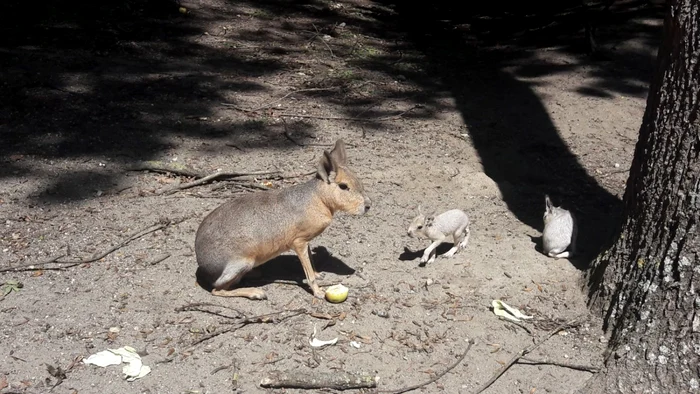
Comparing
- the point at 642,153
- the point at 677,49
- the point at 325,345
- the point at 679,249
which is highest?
the point at 677,49

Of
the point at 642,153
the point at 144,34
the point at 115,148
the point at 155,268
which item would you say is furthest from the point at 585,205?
the point at 144,34

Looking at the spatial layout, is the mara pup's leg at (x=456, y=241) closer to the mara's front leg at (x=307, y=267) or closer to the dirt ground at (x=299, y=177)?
the dirt ground at (x=299, y=177)

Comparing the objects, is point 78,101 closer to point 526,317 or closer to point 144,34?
point 144,34

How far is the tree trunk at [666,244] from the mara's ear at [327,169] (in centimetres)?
201

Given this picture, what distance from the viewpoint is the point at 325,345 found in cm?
447

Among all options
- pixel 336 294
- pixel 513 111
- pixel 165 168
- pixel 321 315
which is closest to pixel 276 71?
pixel 513 111

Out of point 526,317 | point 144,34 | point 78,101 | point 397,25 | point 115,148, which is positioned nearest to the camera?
point 526,317

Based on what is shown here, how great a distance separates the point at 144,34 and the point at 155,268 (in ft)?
21.3

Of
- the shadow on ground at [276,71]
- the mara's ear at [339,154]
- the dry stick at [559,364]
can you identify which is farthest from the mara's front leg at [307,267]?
the shadow on ground at [276,71]

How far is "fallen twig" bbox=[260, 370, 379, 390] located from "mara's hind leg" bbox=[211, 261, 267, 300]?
86 cm

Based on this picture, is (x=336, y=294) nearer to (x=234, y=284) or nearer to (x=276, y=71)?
(x=234, y=284)

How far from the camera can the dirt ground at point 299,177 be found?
444 centimetres

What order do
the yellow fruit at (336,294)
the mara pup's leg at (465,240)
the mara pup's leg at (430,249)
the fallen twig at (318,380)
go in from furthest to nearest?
the mara pup's leg at (465,240), the mara pup's leg at (430,249), the yellow fruit at (336,294), the fallen twig at (318,380)

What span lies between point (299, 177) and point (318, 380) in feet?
10.0
